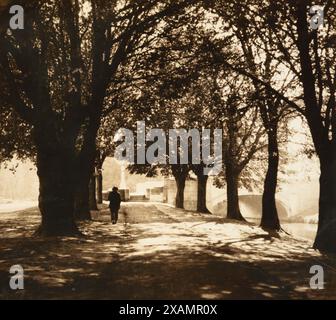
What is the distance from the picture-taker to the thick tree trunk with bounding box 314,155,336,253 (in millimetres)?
14914

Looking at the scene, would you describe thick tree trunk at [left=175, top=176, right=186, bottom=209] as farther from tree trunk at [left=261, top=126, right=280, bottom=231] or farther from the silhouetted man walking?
tree trunk at [left=261, top=126, right=280, bottom=231]

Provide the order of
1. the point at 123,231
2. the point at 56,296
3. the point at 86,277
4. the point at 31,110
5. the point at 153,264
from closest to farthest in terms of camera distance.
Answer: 1. the point at 56,296
2. the point at 86,277
3. the point at 153,264
4. the point at 31,110
5. the point at 123,231

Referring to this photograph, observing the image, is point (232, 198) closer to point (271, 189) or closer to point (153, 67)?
point (271, 189)

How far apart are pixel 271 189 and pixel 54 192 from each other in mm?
10098

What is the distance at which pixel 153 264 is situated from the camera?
1162cm

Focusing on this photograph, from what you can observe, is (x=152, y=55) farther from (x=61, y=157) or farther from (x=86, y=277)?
(x=86, y=277)

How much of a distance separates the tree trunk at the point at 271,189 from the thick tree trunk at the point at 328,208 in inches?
284

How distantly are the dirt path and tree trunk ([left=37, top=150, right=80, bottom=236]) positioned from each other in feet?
2.87

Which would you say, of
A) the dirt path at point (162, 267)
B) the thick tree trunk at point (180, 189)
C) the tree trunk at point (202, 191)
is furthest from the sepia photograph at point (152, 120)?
the thick tree trunk at point (180, 189)

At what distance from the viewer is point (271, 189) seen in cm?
2291

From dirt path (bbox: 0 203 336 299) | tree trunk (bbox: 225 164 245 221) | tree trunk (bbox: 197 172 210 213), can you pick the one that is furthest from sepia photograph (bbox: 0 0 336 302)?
tree trunk (bbox: 197 172 210 213)

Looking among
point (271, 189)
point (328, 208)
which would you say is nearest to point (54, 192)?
point (328, 208)

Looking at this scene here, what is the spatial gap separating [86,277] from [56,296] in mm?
1742

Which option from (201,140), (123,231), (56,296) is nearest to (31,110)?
(123,231)
